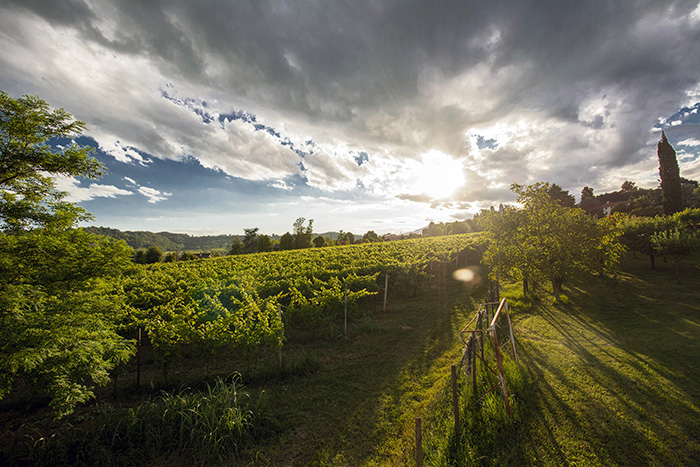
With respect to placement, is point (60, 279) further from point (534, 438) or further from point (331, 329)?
point (534, 438)

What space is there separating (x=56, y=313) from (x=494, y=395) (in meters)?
8.24

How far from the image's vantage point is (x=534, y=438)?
14.7ft

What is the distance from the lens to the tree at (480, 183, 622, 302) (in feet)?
35.5

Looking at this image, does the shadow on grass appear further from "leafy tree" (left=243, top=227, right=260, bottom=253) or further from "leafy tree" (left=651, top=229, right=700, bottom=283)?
"leafy tree" (left=243, top=227, right=260, bottom=253)

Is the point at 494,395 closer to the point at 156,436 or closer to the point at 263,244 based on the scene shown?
the point at 156,436

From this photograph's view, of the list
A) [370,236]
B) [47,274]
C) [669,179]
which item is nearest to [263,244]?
[370,236]

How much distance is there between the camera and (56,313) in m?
4.33

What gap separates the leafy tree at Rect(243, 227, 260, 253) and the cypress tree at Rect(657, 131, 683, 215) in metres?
75.8

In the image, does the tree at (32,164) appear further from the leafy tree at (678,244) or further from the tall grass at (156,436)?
the leafy tree at (678,244)

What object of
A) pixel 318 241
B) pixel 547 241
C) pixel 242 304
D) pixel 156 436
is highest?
pixel 318 241

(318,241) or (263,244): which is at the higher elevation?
(318,241)

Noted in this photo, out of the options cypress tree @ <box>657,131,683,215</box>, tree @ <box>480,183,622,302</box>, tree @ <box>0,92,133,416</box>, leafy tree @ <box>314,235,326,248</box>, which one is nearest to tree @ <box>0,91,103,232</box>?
tree @ <box>0,92,133,416</box>

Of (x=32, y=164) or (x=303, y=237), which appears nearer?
(x=32, y=164)

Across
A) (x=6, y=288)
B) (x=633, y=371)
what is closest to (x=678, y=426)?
(x=633, y=371)
